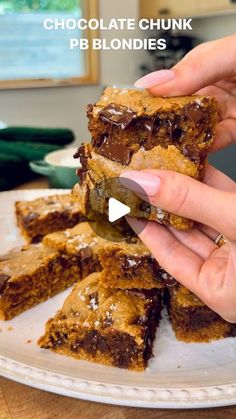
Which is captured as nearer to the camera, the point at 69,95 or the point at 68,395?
the point at 68,395

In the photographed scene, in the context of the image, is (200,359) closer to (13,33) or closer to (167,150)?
(167,150)

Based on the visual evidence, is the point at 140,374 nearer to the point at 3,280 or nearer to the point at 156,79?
the point at 3,280

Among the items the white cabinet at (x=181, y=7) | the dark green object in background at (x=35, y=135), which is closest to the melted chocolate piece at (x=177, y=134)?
the dark green object in background at (x=35, y=135)

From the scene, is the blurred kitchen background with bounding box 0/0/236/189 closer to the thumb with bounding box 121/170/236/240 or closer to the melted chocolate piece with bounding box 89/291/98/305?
the melted chocolate piece with bounding box 89/291/98/305

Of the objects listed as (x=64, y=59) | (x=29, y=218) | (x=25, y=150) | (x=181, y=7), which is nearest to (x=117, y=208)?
A: (x=29, y=218)

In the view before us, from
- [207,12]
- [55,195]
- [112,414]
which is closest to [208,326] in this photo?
[112,414]
